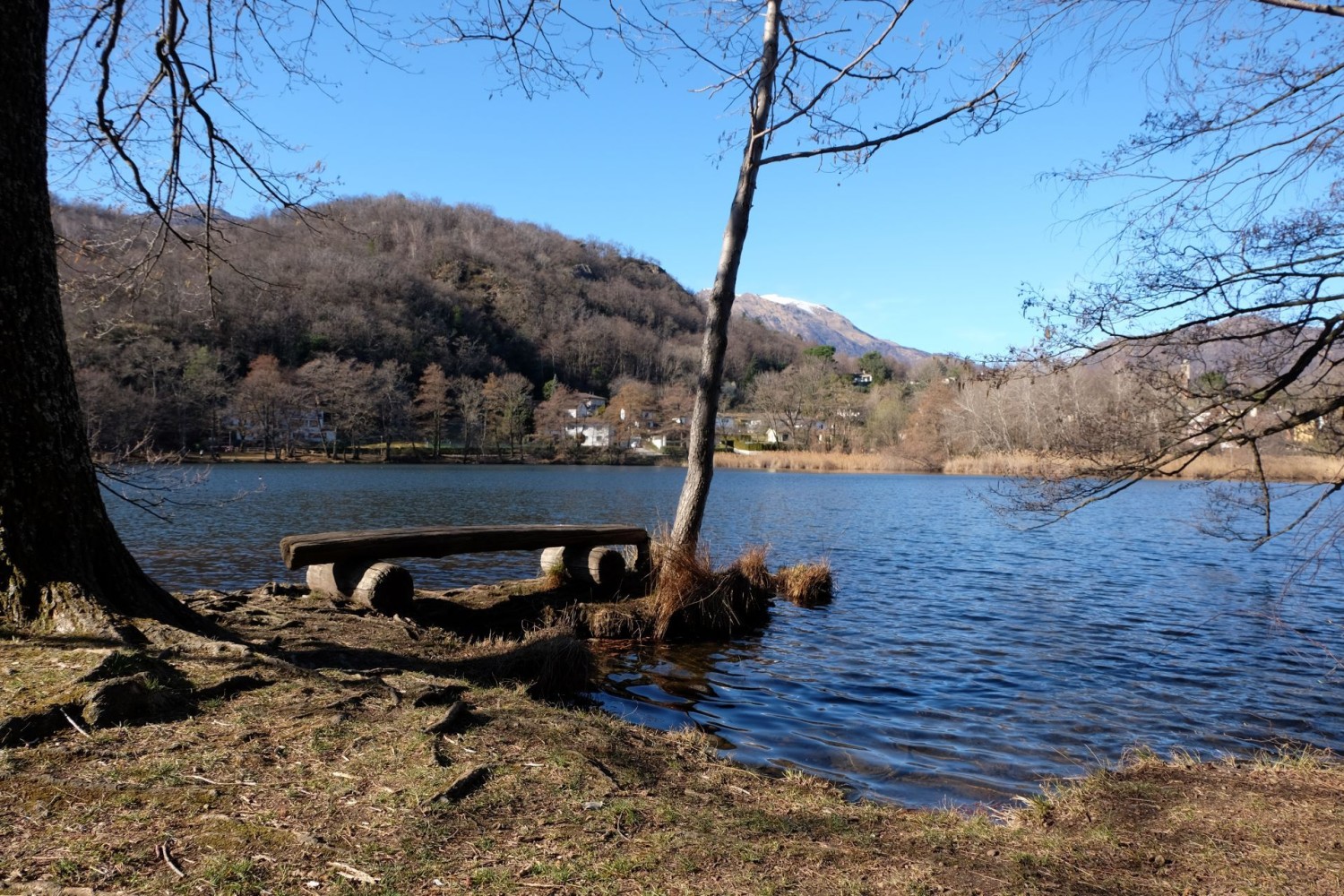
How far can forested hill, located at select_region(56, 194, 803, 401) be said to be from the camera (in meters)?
7.04

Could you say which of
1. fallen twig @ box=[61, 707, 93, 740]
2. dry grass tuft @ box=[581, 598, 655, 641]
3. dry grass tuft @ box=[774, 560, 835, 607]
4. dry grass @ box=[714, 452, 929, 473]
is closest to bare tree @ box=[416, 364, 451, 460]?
dry grass @ box=[714, 452, 929, 473]

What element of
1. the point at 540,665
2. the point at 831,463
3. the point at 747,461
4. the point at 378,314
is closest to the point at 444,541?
→ the point at 540,665

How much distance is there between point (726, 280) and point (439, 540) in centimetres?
442

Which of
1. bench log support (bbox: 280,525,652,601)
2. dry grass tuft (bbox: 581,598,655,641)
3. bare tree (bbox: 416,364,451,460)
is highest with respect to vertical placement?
bare tree (bbox: 416,364,451,460)

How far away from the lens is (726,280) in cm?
959

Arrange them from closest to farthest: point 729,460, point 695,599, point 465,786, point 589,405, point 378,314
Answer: point 465,786 → point 695,599 → point 729,460 → point 378,314 → point 589,405

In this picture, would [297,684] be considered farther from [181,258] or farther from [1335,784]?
[1335,784]

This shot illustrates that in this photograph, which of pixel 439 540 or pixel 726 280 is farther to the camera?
pixel 726 280

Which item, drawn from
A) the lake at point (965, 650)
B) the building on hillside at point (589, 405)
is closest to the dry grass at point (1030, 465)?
the lake at point (965, 650)

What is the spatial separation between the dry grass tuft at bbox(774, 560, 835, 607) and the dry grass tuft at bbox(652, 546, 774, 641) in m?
1.79

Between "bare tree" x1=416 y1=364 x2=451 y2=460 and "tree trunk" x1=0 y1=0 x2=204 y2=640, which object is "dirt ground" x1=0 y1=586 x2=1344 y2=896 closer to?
"tree trunk" x1=0 y1=0 x2=204 y2=640

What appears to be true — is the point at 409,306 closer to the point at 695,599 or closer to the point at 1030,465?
the point at 695,599

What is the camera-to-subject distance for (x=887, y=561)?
17578mm

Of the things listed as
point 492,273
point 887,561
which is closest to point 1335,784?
point 887,561
